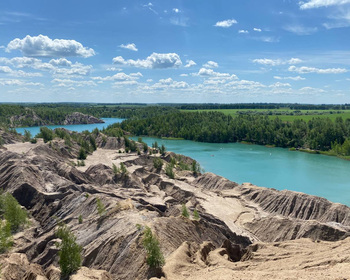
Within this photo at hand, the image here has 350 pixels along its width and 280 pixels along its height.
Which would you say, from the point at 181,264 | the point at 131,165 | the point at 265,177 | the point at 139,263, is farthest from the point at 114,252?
the point at 265,177

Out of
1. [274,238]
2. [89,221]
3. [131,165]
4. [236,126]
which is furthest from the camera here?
[236,126]

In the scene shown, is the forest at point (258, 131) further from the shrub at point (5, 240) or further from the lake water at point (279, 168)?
the shrub at point (5, 240)

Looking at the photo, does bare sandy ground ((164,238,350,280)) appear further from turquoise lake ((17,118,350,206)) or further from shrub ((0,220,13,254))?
turquoise lake ((17,118,350,206))

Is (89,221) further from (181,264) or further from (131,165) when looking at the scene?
(131,165)

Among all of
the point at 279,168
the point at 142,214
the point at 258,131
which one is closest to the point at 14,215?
the point at 142,214

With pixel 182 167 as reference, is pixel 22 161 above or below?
above

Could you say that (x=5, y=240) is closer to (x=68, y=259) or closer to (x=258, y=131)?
(x=68, y=259)
